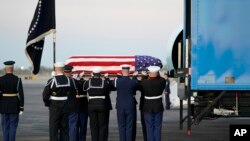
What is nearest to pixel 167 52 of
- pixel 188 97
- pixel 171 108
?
pixel 188 97

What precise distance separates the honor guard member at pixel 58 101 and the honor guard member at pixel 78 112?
1.25 feet

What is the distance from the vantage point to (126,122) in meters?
10.7

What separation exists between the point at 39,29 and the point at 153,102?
10.9ft

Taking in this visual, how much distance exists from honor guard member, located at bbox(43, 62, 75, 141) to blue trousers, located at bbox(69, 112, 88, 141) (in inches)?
A: 29.3

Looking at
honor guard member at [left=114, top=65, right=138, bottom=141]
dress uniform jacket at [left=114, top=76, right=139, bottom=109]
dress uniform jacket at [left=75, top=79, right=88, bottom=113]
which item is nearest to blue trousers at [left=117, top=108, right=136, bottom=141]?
honor guard member at [left=114, top=65, right=138, bottom=141]

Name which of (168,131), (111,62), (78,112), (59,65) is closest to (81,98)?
(78,112)

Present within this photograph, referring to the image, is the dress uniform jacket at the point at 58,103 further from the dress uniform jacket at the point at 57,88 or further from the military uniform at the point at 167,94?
the military uniform at the point at 167,94

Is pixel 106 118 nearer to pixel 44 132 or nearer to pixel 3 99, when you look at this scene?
pixel 3 99

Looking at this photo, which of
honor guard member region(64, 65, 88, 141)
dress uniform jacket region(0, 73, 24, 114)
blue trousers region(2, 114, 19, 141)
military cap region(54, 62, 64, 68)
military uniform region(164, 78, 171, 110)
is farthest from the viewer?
military uniform region(164, 78, 171, 110)

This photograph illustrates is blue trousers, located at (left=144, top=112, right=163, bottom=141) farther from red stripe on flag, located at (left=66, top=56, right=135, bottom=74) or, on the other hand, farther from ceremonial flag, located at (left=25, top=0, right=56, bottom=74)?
red stripe on flag, located at (left=66, top=56, right=135, bottom=74)

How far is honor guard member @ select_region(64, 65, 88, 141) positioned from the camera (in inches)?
409

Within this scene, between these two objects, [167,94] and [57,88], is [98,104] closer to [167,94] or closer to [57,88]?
[57,88]

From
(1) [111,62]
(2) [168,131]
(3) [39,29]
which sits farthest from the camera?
(1) [111,62]

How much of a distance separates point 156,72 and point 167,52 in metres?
4.41
